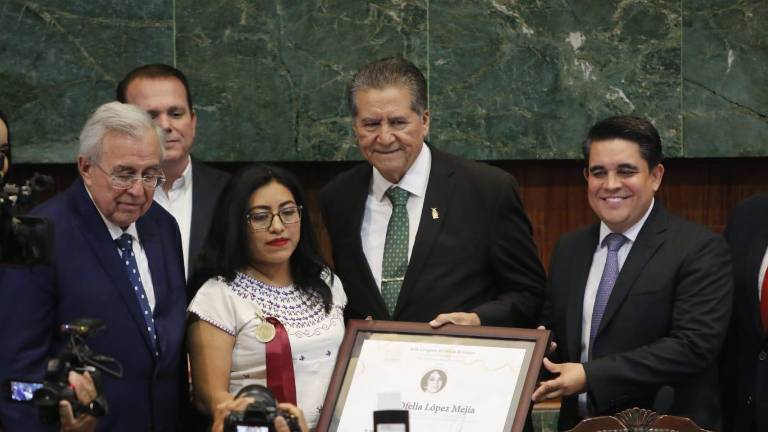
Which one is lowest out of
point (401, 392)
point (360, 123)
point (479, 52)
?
point (401, 392)

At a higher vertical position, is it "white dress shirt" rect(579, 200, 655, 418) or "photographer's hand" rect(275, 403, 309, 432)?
"white dress shirt" rect(579, 200, 655, 418)

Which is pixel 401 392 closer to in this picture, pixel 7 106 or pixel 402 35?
pixel 402 35

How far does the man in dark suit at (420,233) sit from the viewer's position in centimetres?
350

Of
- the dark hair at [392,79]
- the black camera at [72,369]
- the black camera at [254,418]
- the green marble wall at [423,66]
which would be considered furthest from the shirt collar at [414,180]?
the green marble wall at [423,66]

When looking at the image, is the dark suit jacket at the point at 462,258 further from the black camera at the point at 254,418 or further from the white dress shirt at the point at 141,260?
the black camera at the point at 254,418

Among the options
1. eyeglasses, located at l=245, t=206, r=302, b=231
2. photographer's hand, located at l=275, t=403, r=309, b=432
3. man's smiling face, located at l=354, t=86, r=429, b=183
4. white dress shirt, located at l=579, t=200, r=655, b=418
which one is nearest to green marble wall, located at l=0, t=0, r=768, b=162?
man's smiling face, located at l=354, t=86, r=429, b=183

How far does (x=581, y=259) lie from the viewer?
3514 millimetres

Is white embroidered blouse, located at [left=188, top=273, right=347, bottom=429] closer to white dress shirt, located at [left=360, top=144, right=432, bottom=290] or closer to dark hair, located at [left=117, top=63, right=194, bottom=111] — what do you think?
white dress shirt, located at [left=360, top=144, right=432, bottom=290]

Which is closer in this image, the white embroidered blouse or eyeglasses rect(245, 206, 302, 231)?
the white embroidered blouse

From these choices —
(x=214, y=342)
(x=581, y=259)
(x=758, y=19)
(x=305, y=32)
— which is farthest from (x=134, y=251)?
(x=758, y=19)

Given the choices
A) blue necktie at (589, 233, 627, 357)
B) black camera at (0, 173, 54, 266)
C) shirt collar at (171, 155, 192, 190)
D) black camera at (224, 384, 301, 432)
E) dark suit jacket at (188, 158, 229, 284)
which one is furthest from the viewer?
shirt collar at (171, 155, 192, 190)

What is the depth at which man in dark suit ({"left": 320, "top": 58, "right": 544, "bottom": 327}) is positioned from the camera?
350 centimetres

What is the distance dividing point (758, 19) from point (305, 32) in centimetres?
198

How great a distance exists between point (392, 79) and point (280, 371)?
950 mm
